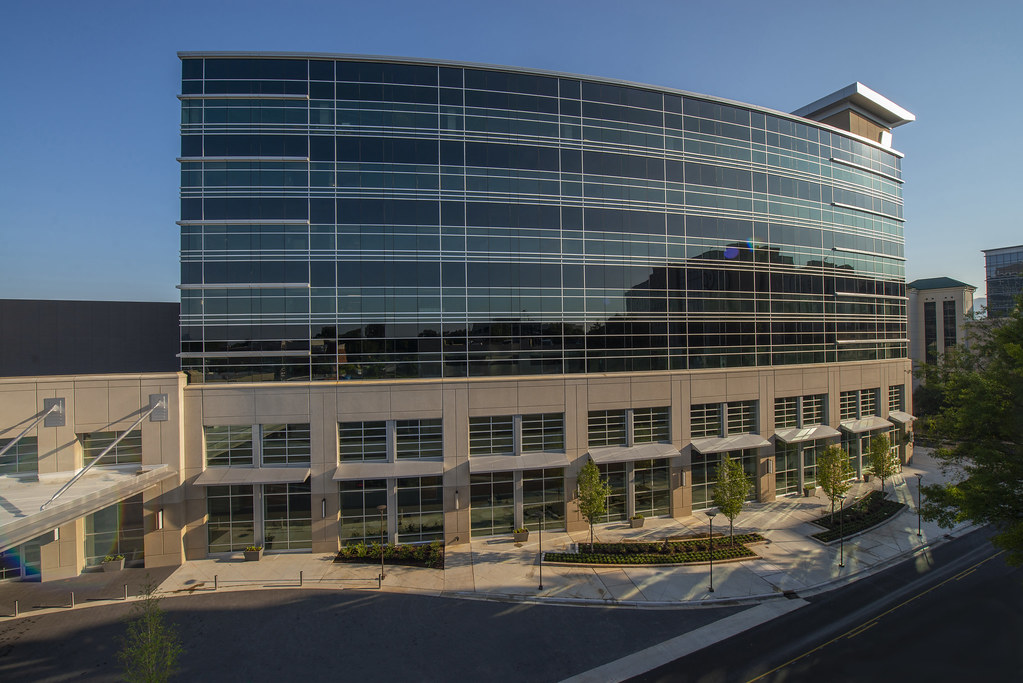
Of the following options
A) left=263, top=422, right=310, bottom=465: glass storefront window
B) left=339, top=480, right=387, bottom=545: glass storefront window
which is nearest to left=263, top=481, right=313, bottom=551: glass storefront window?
left=263, top=422, right=310, bottom=465: glass storefront window

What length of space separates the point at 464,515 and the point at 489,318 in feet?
38.9

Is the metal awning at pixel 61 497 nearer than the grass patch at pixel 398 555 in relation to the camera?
Yes

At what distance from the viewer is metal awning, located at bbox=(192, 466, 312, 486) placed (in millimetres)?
24625

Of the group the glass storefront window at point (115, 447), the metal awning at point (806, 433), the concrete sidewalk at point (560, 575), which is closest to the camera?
the concrete sidewalk at point (560, 575)

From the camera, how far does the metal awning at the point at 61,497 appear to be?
1655 cm

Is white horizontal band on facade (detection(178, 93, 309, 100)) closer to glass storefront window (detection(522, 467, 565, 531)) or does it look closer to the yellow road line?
glass storefront window (detection(522, 467, 565, 531))

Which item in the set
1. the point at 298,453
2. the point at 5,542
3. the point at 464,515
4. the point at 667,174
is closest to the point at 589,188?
the point at 667,174

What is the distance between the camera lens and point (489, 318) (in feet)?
92.3

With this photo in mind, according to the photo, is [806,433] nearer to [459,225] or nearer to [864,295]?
[864,295]

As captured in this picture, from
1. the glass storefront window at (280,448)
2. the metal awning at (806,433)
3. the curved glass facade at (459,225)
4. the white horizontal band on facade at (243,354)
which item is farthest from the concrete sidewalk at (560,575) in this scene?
the white horizontal band on facade at (243,354)

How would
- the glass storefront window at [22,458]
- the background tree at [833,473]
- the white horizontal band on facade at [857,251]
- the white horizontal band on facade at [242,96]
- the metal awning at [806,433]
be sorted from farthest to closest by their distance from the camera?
the white horizontal band on facade at [857,251]
the metal awning at [806,433]
the background tree at [833,473]
the white horizontal band on facade at [242,96]
the glass storefront window at [22,458]

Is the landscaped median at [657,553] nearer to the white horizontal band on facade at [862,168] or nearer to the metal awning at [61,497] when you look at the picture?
the metal awning at [61,497]

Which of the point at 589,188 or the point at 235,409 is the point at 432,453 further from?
the point at 589,188

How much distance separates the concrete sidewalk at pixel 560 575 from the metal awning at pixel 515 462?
4473 millimetres
